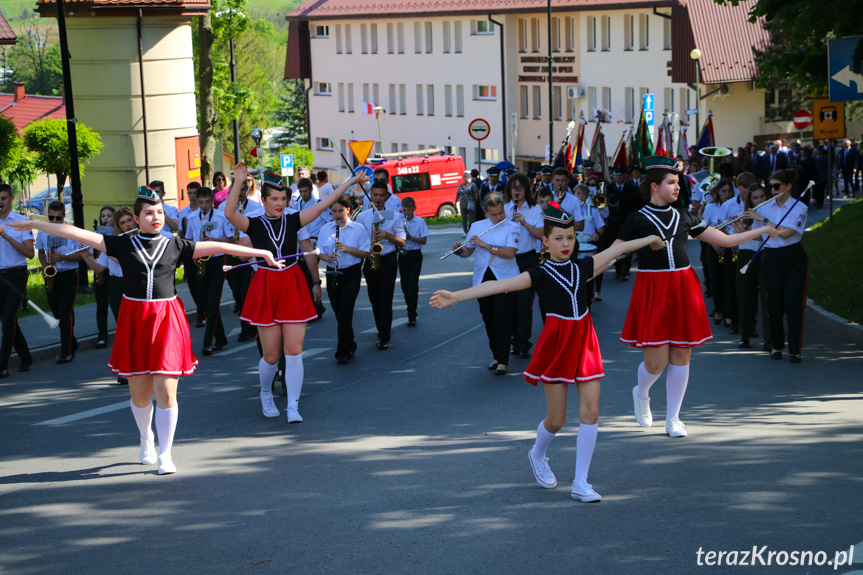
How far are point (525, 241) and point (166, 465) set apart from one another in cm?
573

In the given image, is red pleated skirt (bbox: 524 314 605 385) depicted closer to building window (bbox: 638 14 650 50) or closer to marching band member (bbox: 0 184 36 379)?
marching band member (bbox: 0 184 36 379)

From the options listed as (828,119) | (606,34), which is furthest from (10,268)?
(606,34)

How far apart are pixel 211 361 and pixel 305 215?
13.2 feet

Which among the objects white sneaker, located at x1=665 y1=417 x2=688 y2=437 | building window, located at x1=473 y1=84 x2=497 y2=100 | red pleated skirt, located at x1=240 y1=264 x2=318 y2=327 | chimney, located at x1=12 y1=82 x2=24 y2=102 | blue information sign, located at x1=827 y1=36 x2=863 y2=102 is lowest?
white sneaker, located at x1=665 y1=417 x2=688 y2=437

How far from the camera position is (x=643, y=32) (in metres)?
56.2

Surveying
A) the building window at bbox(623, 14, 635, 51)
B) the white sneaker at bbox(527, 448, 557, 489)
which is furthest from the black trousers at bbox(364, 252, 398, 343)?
the building window at bbox(623, 14, 635, 51)

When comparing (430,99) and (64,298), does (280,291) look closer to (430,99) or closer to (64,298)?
(64,298)

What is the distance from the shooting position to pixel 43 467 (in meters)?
8.41

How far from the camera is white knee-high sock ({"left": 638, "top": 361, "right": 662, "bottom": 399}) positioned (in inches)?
344

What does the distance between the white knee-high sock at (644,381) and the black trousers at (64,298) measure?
7136 mm

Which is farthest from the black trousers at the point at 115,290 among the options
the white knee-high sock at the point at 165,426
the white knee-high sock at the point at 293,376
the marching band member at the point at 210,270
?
the white knee-high sock at the point at 165,426

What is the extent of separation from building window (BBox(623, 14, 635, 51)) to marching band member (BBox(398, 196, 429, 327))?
44897mm

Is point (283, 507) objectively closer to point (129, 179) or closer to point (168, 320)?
point (168, 320)

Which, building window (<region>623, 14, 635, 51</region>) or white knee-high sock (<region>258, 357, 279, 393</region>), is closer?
white knee-high sock (<region>258, 357, 279, 393</region>)
